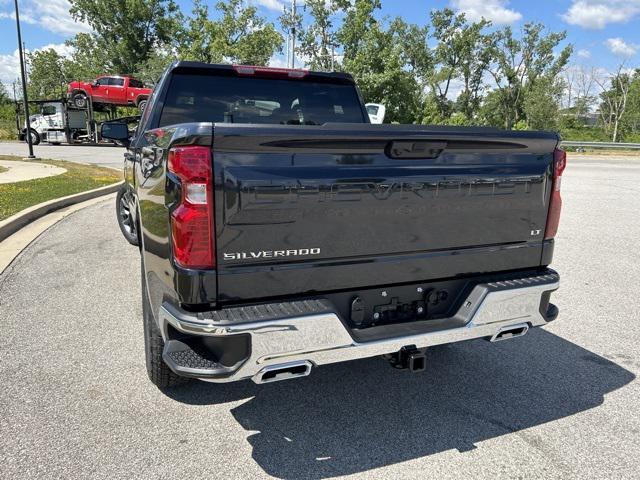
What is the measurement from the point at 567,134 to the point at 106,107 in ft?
129

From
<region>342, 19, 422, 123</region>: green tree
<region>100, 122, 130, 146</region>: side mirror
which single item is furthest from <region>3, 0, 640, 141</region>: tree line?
<region>100, 122, 130, 146</region>: side mirror

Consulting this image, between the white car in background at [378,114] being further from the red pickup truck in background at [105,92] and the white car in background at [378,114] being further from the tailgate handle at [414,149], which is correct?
the red pickup truck in background at [105,92]

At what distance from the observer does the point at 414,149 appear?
8.39ft

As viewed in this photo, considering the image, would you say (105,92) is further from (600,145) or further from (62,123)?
(600,145)

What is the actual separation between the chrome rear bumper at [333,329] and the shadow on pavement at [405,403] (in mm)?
535

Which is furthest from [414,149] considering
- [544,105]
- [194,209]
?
[544,105]

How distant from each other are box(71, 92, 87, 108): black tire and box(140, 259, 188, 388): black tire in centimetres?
2805

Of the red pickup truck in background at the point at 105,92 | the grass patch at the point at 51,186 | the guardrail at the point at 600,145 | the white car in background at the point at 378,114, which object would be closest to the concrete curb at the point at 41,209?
the grass patch at the point at 51,186

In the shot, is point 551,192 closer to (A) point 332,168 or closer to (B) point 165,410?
(A) point 332,168

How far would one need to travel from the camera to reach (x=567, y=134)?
47.1 m

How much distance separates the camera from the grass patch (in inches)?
344

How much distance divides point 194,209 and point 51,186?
34.6ft

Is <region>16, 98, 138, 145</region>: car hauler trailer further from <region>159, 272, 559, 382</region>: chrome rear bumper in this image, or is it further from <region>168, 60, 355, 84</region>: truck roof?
<region>159, 272, 559, 382</region>: chrome rear bumper

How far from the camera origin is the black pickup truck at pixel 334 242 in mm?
2229
